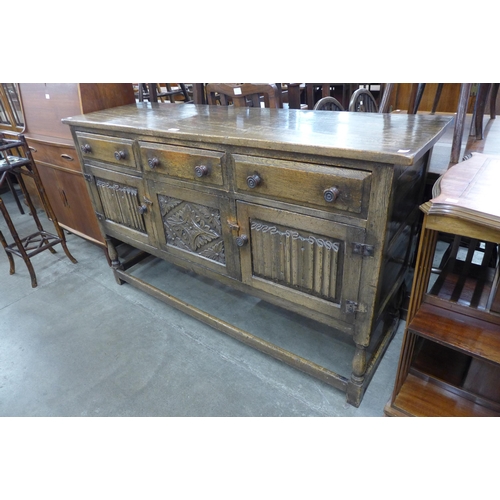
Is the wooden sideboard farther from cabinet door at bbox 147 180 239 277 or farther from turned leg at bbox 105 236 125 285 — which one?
turned leg at bbox 105 236 125 285

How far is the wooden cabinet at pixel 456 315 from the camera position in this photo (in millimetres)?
959

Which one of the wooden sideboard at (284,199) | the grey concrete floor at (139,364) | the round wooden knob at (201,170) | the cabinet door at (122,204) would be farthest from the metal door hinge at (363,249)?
the cabinet door at (122,204)

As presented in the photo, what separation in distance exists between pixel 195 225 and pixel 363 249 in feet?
2.49

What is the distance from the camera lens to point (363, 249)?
3.69ft

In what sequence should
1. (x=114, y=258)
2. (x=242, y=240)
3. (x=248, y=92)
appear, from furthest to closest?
(x=114, y=258)
(x=248, y=92)
(x=242, y=240)

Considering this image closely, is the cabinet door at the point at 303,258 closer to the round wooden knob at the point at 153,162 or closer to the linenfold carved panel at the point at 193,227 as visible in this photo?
the linenfold carved panel at the point at 193,227

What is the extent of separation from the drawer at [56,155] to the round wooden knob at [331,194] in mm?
1700

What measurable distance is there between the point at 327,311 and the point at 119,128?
3.86 ft

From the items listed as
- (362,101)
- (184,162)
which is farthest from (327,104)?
(184,162)

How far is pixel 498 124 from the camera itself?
2.18 meters

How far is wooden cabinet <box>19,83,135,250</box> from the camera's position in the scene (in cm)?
204

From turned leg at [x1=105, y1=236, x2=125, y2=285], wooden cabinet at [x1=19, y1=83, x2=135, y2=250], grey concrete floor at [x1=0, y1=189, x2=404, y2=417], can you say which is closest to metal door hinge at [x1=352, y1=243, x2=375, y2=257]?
grey concrete floor at [x1=0, y1=189, x2=404, y2=417]

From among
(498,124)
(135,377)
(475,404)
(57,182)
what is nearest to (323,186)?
(475,404)

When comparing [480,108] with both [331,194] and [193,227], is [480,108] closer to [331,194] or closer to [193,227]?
[331,194]
